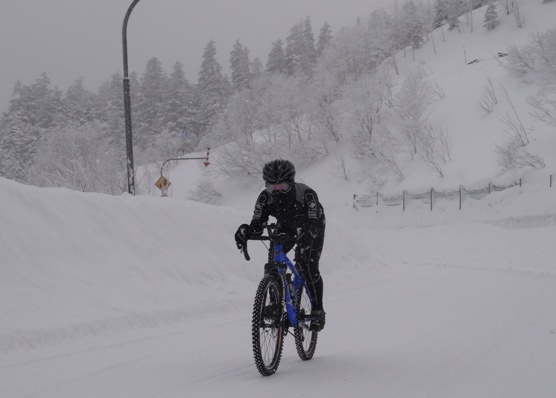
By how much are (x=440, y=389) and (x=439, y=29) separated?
93674 mm

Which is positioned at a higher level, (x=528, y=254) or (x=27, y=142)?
(x=27, y=142)

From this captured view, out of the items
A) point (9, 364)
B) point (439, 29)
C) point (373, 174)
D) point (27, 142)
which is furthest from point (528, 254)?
point (439, 29)

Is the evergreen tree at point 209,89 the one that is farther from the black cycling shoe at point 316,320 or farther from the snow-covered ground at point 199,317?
the black cycling shoe at point 316,320

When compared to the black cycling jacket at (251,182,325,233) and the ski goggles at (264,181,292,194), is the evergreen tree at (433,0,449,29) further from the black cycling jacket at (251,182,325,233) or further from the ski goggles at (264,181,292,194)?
the ski goggles at (264,181,292,194)

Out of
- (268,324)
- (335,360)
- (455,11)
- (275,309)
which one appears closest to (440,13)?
(455,11)

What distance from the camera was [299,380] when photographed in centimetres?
477

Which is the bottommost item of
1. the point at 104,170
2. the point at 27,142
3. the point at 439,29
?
the point at 104,170

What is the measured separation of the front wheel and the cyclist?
511mm

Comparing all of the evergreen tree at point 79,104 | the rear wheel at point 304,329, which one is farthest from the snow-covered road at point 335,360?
the evergreen tree at point 79,104

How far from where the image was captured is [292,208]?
18.0 ft

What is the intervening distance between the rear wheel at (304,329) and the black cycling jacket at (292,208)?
0.70 meters

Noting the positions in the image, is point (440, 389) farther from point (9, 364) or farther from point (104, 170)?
point (104, 170)

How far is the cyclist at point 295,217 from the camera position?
5.25m

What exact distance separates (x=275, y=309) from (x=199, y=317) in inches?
143
